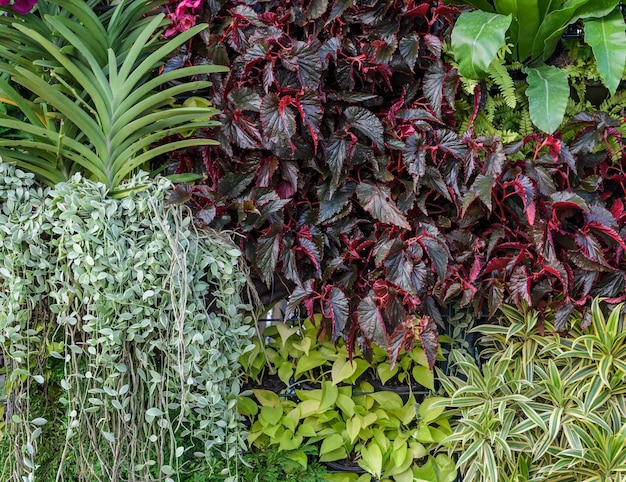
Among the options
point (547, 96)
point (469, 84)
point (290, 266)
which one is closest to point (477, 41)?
point (469, 84)

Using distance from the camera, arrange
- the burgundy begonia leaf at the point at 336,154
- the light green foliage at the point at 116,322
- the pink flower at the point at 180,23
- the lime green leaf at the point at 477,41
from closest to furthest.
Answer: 1. the light green foliage at the point at 116,322
2. the lime green leaf at the point at 477,41
3. the burgundy begonia leaf at the point at 336,154
4. the pink flower at the point at 180,23

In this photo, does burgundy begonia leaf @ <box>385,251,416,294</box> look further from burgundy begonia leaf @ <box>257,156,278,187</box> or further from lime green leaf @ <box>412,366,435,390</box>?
burgundy begonia leaf @ <box>257,156,278,187</box>

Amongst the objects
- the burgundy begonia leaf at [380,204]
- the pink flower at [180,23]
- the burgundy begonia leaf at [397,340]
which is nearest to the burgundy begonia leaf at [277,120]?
the burgundy begonia leaf at [380,204]

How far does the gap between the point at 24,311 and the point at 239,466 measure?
794mm

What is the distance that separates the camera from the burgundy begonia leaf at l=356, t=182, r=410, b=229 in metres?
1.66

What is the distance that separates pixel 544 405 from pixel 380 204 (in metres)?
0.80

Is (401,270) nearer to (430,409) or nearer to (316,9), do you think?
(430,409)

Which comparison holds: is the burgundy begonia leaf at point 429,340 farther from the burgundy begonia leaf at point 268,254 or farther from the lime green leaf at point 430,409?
the burgundy begonia leaf at point 268,254

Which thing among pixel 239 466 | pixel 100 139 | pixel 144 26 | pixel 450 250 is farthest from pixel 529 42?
pixel 239 466

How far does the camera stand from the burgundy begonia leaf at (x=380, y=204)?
1655 millimetres

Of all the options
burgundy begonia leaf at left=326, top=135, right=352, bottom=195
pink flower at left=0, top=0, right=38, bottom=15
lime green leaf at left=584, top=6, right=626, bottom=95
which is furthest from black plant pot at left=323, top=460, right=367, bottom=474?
pink flower at left=0, top=0, right=38, bottom=15

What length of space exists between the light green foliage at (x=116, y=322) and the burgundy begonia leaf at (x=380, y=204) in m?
0.43

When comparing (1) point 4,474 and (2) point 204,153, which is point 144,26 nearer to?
(2) point 204,153

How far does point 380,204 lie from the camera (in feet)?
5.52
